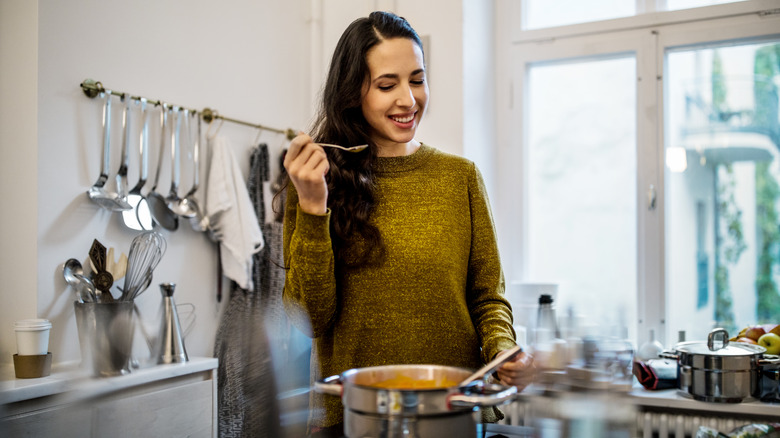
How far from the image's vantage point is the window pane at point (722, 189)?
2.43 meters

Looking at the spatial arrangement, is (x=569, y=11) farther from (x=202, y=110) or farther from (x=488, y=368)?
(x=488, y=368)

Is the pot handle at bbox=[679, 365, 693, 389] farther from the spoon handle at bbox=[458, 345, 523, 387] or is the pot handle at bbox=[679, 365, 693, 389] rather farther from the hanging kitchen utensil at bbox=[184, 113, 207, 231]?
the hanging kitchen utensil at bbox=[184, 113, 207, 231]

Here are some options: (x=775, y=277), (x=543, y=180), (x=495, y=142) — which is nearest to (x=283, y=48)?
(x=495, y=142)

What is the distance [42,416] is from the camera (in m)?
1.50

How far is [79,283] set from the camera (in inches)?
68.6

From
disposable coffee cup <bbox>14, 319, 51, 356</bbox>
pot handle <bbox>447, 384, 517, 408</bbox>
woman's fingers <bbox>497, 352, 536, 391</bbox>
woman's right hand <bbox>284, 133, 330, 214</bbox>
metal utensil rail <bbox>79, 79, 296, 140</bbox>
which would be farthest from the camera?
metal utensil rail <bbox>79, 79, 296, 140</bbox>

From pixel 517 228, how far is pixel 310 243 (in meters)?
1.92

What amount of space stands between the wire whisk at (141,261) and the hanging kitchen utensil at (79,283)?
85 mm

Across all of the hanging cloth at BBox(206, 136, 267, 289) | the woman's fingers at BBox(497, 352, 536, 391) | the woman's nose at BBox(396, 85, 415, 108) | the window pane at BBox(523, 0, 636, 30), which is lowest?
the woman's fingers at BBox(497, 352, 536, 391)

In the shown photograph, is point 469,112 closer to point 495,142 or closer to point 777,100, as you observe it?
point 495,142

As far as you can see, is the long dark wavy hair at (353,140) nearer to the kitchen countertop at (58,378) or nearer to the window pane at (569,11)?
the kitchen countertop at (58,378)

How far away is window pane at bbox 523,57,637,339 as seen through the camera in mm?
2643

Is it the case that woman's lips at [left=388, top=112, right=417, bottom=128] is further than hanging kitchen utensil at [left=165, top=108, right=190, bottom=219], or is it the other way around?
hanging kitchen utensil at [left=165, top=108, right=190, bottom=219]

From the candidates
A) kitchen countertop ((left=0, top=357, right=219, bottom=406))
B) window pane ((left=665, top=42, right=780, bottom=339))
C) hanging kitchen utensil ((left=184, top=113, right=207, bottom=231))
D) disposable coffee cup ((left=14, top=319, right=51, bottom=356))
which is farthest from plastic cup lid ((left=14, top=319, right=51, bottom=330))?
window pane ((left=665, top=42, right=780, bottom=339))
